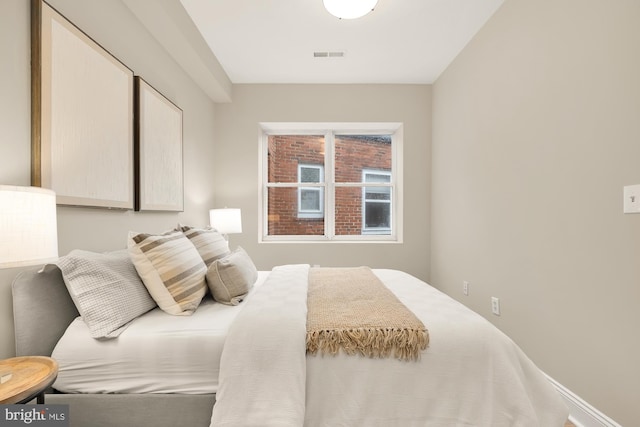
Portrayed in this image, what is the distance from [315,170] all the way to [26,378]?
133 inches

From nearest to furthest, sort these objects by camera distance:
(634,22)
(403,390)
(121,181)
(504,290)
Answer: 1. (403,390)
2. (634,22)
3. (121,181)
4. (504,290)

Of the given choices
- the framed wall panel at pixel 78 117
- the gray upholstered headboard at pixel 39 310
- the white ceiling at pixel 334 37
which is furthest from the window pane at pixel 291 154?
the gray upholstered headboard at pixel 39 310

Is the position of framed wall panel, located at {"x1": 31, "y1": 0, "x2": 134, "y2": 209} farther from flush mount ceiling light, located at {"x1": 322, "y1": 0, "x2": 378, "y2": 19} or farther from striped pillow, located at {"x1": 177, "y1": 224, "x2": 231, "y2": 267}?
flush mount ceiling light, located at {"x1": 322, "y1": 0, "x2": 378, "y2": 19}

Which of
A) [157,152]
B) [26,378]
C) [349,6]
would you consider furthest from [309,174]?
[26,378]

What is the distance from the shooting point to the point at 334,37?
2732mm

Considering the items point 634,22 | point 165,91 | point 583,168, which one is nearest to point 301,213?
point 165,91

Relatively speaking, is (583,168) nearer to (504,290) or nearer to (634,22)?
(634,22)

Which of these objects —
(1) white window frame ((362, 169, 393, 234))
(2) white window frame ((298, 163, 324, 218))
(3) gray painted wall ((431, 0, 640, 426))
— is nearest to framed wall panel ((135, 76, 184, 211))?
(2) white window frame ((298, 163, 324, 218))

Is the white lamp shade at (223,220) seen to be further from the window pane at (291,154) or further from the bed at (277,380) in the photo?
the bed at (277,380)

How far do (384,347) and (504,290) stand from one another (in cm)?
157

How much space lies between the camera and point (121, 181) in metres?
1.90

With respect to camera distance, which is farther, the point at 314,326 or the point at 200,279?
the point at 200,279

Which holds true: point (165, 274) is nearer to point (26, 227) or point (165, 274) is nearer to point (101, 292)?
point (101, 292)

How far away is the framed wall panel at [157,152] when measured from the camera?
2074 mm
